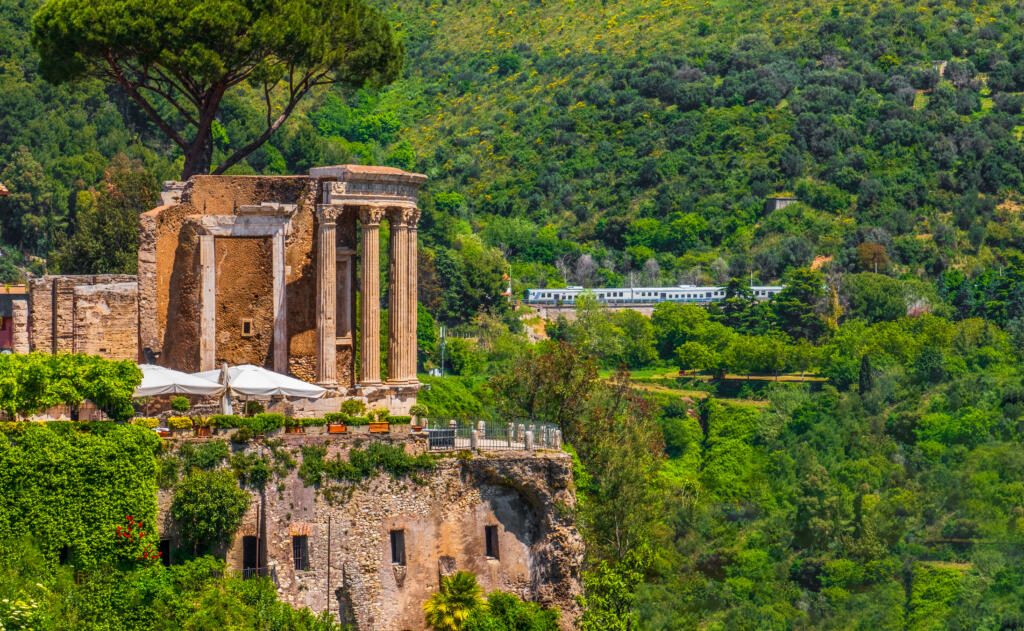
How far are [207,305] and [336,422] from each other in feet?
22.3

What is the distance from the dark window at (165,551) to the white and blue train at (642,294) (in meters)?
135

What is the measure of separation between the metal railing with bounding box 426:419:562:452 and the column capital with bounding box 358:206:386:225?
18.5 ft

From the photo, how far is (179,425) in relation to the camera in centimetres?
4856

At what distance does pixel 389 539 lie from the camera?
50.6 meters

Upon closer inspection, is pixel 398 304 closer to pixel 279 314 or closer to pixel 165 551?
pixel 279 314

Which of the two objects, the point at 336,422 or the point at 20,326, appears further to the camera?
the point at 20,326

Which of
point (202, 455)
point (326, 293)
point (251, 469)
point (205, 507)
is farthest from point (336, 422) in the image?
point (326, 293)

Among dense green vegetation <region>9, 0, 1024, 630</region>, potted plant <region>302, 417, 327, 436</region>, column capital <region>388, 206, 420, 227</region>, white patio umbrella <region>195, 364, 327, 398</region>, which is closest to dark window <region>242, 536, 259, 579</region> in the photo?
dense green vegetation <region>9, 0, 1024, 630</region>

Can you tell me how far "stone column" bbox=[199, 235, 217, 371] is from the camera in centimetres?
5612

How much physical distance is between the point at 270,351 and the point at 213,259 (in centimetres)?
271

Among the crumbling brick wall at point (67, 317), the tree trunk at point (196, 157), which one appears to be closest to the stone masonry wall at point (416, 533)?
the crumbling brick wall at point (67, 317)

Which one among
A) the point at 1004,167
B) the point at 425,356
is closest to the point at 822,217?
the point at 1004,167

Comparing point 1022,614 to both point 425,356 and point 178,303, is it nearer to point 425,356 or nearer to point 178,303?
point 425,356

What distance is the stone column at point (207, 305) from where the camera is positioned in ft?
184
